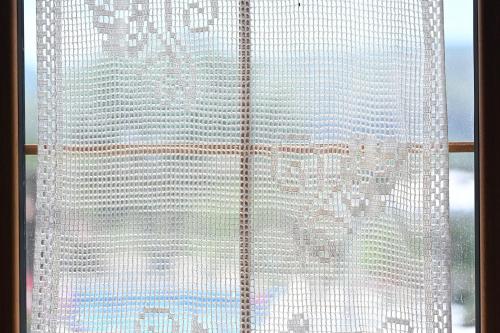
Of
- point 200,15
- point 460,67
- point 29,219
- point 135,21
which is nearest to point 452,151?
point 460,67

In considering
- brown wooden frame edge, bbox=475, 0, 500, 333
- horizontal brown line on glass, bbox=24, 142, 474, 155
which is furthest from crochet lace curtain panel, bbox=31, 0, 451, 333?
brown wooden frame edge, bbox=475, 0, 500, 333

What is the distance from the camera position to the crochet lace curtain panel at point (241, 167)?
1.04 metres

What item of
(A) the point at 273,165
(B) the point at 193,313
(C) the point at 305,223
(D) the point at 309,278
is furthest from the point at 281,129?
(B) the point at 193,313

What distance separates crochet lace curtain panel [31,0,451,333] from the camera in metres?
1.04

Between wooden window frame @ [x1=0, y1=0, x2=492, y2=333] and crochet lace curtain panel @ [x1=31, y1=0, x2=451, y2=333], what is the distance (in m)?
0.07

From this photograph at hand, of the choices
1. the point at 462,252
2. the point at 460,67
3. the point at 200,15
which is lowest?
the point at 462,252

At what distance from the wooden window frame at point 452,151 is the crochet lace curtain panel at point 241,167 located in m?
0.07

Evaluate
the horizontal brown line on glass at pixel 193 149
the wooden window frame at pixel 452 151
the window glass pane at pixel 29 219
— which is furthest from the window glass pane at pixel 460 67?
the window glass pane at pixel 29 219

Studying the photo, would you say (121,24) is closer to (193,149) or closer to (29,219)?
(193,149)

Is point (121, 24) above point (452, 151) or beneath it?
above

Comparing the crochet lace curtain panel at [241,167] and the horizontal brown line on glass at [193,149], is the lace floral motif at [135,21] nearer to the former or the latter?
the crochet lace curtain panel at [241,167]

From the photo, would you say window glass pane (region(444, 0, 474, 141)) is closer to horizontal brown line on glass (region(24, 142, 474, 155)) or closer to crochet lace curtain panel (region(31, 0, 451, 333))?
crochet lace curtain panel (region(31, 0, 451, 333))

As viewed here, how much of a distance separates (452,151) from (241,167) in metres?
0.45

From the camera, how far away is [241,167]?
1.06 meters
